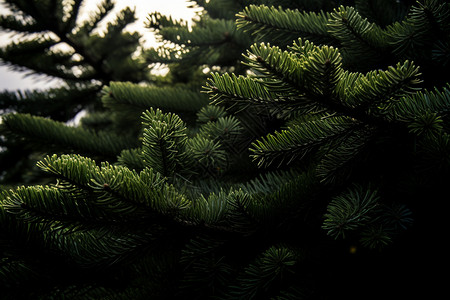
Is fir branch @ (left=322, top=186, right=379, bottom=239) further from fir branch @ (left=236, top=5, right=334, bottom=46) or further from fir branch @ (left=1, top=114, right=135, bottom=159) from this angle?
fir branch @ (left=1, top=114, right=135, bottom=159)

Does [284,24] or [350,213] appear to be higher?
[284,24]

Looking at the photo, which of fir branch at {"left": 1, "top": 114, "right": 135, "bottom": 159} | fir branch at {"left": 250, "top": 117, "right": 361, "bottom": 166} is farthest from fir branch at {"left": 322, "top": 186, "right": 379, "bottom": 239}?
fir branch at {"left": 1, "top": 114, "right": 135, "bottom": 159}

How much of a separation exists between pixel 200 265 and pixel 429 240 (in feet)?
1.63

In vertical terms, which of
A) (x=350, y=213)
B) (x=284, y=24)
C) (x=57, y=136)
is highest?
(x=284, y=24)

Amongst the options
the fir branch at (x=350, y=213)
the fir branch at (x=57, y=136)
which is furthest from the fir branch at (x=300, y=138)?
the fir branch at (x=57, y=136)

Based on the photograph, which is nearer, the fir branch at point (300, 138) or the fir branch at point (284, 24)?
the fir branch at point (300, 138)

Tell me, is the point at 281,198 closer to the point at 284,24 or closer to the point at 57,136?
the point at 284,24

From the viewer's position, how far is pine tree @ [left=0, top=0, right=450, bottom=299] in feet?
1.55

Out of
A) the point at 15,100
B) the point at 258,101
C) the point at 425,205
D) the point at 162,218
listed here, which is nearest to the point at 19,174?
the point at 15,100

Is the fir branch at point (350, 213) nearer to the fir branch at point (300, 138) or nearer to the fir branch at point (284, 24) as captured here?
the fir branch at point (300, 138)

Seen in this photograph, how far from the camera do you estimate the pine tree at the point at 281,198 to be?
472 millimetres

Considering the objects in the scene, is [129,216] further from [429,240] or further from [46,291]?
[429,240]

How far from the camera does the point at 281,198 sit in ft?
2.12

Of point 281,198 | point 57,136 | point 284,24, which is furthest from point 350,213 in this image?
point 57,136
